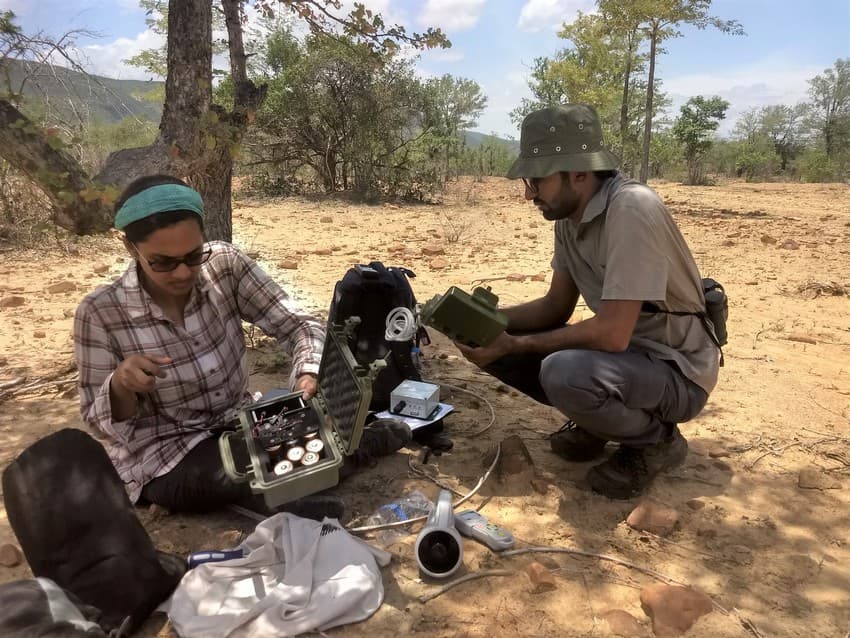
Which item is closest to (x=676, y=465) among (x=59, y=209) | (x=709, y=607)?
(x=709, y=607)

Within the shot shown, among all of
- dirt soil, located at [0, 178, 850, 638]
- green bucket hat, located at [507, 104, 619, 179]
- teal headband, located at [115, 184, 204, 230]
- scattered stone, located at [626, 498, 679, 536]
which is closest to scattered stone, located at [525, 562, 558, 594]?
dirt soil, located at [0, 178, 850, 638]

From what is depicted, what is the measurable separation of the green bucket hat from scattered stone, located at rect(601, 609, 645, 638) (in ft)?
4.94

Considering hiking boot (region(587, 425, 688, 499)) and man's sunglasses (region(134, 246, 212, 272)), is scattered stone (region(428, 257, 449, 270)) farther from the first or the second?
man's sunglasses (region(134, 246, 212, 272))

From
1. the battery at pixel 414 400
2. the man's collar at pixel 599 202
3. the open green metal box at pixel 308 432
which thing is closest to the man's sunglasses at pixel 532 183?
the man's collar at pixel 599 202

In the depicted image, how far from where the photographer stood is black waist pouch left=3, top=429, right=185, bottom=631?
1.62 metres

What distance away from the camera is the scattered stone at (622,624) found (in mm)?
1674

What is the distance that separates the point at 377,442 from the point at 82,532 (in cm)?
118

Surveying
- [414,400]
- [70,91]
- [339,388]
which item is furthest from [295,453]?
[70,91]

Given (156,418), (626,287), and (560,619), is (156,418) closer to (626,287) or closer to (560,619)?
(560,619)

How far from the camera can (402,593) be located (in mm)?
1847

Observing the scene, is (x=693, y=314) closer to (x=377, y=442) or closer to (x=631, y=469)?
(x=631, y=469)

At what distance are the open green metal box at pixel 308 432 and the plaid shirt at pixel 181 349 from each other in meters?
0.25

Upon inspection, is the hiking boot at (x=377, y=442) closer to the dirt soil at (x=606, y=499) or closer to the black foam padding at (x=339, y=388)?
the dirt soil at (x=606, y=499)

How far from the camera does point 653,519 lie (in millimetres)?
2129
